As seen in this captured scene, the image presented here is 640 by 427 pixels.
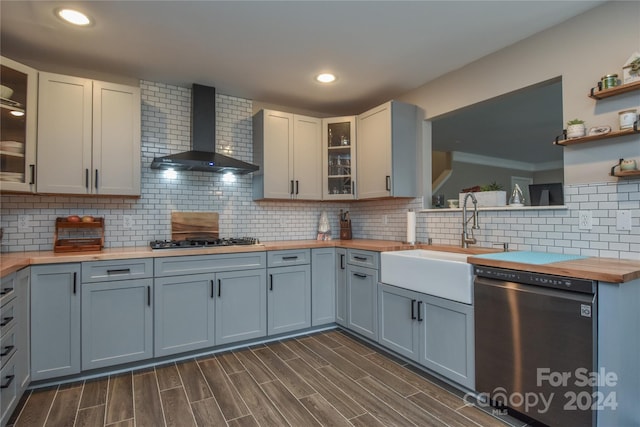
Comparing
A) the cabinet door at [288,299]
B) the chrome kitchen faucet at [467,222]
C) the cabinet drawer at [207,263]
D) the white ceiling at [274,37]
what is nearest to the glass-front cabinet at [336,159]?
the white ceiling at [274,37]

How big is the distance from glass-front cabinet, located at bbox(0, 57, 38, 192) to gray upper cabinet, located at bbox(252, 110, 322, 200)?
1.84 metres

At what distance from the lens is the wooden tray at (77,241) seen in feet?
8.41

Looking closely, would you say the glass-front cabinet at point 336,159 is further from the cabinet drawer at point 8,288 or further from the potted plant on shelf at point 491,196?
the cabinet drawer at point 8,288

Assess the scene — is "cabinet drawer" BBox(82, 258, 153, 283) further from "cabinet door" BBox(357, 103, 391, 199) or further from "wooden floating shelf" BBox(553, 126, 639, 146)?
"wooden floating shelf" BBox(553, 126, 639, 146)

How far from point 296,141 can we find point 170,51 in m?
1.47

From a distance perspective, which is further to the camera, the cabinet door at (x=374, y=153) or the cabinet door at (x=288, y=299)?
the cabinet door at (x=374, y=153)

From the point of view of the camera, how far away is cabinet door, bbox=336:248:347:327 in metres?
3.29

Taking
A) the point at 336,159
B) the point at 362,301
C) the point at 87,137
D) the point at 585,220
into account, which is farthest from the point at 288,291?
the point at 585,220

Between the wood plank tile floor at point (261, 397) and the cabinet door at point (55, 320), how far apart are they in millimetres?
161

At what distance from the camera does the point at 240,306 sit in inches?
115

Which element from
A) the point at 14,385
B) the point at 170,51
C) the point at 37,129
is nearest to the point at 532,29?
the point at 170,51

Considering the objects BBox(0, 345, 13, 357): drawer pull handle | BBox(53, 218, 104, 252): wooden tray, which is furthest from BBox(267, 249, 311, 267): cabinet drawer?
BBox(0, 345, 13, 357): drawer pull handle

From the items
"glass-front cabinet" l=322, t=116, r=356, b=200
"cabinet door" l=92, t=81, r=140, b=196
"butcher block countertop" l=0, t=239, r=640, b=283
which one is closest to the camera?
"butcher block countertop" l=0, t=239, r=640, b=283

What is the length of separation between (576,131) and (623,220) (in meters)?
0.61
